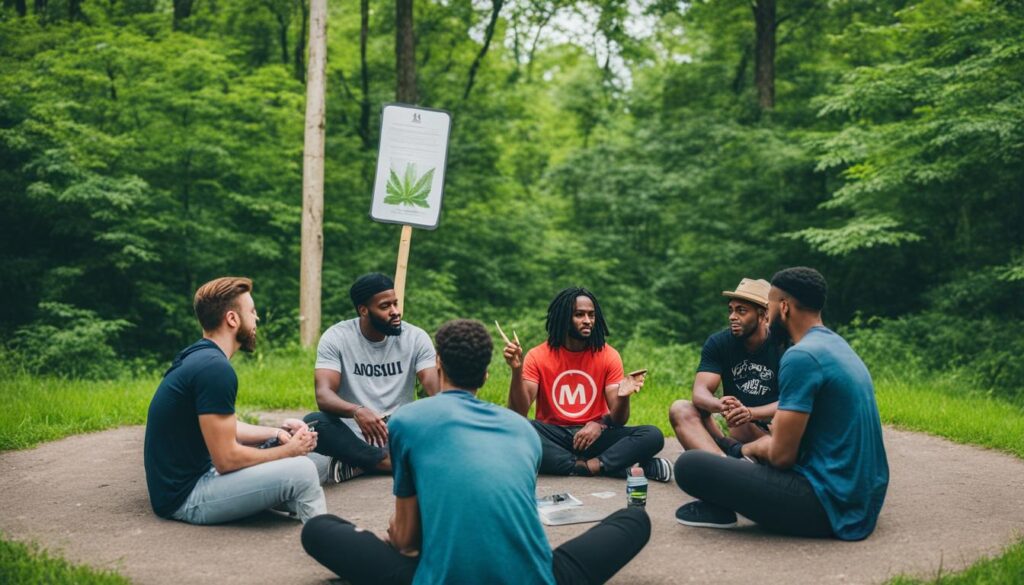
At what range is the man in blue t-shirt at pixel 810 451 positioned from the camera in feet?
14.4

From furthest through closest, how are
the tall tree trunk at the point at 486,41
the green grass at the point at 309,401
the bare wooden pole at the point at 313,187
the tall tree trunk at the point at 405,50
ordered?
the tall tree trunk at the point at 486,41 → the tall tree trunk at the point at 405,50 → the bare wooden pole at the point at 313,187 → the green grass at the point at 309,401

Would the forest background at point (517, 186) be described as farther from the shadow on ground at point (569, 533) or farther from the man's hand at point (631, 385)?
the man's hand at point (631, 385)

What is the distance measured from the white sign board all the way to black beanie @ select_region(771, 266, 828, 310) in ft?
11.4

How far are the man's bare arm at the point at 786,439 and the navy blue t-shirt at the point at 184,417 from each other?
2.98m

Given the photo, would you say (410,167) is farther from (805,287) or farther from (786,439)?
(786,439)

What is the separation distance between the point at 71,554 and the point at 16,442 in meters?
3.27

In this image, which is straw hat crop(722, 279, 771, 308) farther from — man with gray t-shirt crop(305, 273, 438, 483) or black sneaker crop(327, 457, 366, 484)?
black sneaker crop(327, 457, 366, 484)

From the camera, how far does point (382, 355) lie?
248 inches

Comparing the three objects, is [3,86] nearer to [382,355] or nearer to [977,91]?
[382,355]

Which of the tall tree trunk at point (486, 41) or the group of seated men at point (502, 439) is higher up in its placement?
the tall tree trunk at point (486, 41)

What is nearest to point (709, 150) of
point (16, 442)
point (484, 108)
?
point (484, 108)

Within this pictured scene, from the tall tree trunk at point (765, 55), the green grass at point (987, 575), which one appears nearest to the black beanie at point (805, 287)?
the green grass at point (987, 575)

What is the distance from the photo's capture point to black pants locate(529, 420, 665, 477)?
20.1 ft

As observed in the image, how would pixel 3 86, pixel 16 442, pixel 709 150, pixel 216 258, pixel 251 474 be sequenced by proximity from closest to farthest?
pixel 251 474 → pixel 16 442 → pixel 3 86 → pixel 216 258 → pixel 709 150
